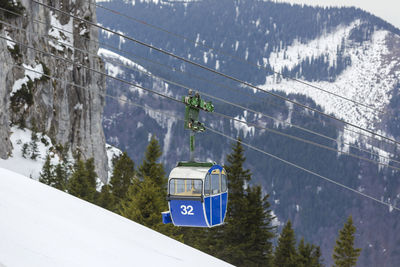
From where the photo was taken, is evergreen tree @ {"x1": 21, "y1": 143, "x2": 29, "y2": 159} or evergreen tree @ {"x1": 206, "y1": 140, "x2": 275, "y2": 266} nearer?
evergreen tree @ {"x1": 206, "y1": 140, "x2": 275, "y2": 266}

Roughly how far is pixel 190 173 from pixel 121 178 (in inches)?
1771

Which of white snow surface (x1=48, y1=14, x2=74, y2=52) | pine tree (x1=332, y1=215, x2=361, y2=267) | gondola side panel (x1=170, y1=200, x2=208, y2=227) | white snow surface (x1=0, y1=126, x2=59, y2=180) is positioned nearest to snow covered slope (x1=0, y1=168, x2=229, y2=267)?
gondola side panel (x1=170, y1=200, x2=208, y2=227)

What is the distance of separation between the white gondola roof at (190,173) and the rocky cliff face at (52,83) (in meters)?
46.2

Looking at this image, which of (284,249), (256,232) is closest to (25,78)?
(256,232)

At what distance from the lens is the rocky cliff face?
69750mm

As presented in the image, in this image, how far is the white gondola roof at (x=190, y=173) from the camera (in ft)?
60.2

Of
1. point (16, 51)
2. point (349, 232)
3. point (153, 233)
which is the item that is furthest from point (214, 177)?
point (16, 51)

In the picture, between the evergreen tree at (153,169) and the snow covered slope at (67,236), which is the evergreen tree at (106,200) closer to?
the evergreen tree at (153,169)

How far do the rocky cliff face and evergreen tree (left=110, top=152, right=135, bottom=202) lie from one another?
9934mm

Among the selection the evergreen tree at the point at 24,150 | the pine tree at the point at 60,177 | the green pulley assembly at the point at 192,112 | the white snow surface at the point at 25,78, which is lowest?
the green pulley assembly at the point at 192,112

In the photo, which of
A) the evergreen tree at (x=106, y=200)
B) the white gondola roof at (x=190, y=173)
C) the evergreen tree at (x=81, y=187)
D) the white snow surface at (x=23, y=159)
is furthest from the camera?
the white snow surface at (x=23, y=159)

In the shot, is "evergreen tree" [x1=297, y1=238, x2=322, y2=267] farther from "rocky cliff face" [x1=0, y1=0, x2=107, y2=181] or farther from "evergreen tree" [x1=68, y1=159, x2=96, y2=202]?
"rocky cliff face" [x1=0, y1=0, x2=107, y2=181]

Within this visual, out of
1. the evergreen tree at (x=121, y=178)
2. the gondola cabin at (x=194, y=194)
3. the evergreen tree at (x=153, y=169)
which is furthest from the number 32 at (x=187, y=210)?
the evergreen tree at (x=121, y=178)

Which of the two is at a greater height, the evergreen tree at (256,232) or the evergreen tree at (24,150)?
the evergreen tree at (24,150)
